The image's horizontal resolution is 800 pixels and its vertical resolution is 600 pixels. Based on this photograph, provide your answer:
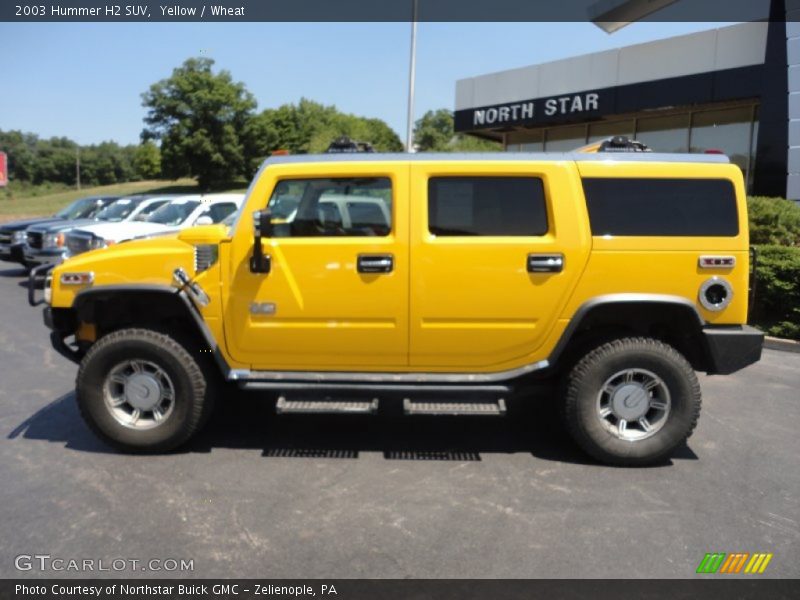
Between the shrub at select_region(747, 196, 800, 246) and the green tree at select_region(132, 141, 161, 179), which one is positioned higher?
the green tree at select_region(132, 141, 161, 179)

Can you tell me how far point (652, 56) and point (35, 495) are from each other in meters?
15.9

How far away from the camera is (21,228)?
1348 cm

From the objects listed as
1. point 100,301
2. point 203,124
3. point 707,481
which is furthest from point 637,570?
point 203,124

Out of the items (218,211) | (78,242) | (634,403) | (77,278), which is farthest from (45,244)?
(634,403)

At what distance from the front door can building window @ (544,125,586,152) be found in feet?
51.2

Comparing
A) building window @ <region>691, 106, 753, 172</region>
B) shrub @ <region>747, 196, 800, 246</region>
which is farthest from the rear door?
building window @ <region>691, 106, 753, 172</region>

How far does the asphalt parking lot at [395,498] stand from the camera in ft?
10.3

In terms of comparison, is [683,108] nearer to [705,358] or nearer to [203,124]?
[705,358]

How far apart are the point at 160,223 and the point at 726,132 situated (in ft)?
42.7

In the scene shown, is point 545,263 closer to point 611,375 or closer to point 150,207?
point 611,375

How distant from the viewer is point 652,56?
15328 millimetres

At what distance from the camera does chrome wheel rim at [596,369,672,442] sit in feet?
13.8
